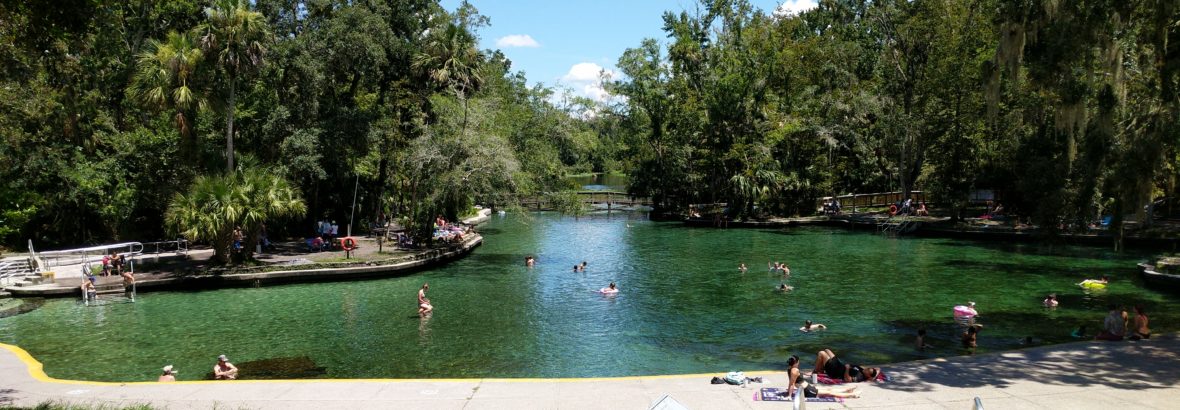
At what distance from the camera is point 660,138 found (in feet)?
212

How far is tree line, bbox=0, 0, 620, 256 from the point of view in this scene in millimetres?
28625

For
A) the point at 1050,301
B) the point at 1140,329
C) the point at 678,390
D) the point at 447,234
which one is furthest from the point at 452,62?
the point at 1140,329

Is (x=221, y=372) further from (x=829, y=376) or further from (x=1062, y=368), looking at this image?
(x=1062, y=368)

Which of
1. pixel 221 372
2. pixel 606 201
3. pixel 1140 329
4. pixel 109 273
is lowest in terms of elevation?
pixel 221 372

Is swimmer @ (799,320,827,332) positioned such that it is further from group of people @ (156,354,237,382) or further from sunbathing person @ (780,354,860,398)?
group of people @ (156,354,237,382)

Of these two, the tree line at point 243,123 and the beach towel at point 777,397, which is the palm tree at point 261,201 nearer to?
the tree line at point 243,123

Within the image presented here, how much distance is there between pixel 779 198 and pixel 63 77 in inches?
1835

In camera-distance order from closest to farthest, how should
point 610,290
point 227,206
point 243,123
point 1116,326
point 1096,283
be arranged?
point 1116,326 < point 1096,283 < point 227,206 < point 610,290 < point 243,123

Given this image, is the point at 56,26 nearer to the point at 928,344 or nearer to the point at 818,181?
the point at 928,344

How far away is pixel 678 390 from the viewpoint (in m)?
13.6

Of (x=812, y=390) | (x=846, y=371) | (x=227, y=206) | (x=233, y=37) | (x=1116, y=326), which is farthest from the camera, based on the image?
(x=233, y=37)

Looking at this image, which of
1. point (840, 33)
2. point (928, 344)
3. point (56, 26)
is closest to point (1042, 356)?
point (928, 344)

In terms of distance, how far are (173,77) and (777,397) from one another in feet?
87.0

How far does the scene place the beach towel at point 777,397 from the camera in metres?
12.9
